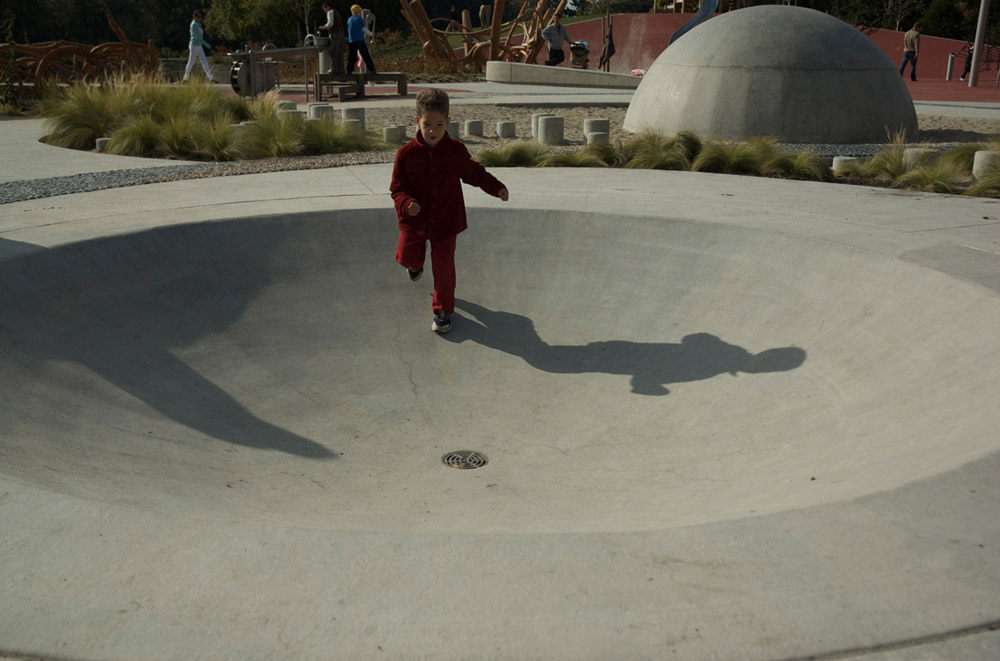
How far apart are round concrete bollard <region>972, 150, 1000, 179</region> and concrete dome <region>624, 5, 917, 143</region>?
2901 mm

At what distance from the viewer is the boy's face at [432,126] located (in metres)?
5.29

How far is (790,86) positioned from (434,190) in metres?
8.32

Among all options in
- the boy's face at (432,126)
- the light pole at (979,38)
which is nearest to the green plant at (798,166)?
the boy's face at (432,126)

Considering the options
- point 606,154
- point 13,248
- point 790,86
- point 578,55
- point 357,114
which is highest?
point 578,55

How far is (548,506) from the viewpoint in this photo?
416cm

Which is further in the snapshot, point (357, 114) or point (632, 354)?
point (357, 114)

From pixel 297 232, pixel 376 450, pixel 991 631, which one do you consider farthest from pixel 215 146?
pixel 991 631

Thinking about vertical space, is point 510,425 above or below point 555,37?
below

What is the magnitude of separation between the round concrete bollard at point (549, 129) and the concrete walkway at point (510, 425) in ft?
11.9

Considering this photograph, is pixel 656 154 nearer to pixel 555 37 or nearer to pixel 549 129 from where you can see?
pixel 549 129

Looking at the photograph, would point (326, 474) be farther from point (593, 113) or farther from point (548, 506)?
point (593, 113)

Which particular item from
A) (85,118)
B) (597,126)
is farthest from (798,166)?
(85,118)

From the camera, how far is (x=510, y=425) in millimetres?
5426

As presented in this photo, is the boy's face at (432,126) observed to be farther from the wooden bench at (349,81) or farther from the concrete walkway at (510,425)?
the wooden bench at (349,81)
